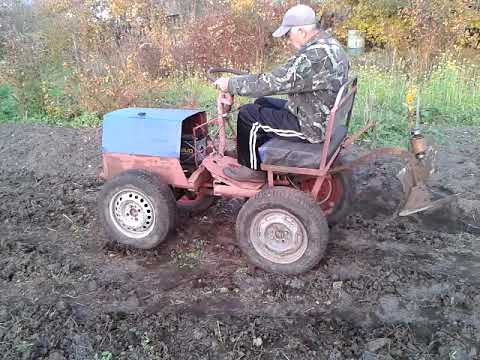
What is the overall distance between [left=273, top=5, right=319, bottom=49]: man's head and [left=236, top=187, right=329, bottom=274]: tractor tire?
41.6 inches

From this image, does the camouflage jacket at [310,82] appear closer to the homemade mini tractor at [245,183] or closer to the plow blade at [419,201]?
the homemade mini tractor at [245,183]

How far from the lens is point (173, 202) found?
369 cm

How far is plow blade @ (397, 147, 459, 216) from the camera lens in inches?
135

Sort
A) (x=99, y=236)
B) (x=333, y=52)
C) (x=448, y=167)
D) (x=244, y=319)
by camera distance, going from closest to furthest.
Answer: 1. (x=244, y=319)
2. (x=333, y=52)
3. (x=99, y=236)
4. (x=448, y=167)

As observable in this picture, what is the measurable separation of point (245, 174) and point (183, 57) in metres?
6.17

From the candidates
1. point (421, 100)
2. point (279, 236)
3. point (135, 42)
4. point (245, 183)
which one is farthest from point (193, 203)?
point (135, 42)

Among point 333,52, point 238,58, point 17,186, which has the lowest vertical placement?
point 17,186

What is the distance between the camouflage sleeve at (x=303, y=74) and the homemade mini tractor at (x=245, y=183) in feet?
0.58

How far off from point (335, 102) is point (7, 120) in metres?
5.99

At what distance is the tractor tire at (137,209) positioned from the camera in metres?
3.61

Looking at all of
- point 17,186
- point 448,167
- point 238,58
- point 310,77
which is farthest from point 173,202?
point 238,58

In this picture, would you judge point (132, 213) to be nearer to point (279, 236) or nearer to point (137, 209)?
point (137, 209)

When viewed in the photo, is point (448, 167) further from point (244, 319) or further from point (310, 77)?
point (244, 319)

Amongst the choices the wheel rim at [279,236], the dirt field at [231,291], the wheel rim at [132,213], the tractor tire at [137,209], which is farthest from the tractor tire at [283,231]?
the wheel rim at [132,213]
